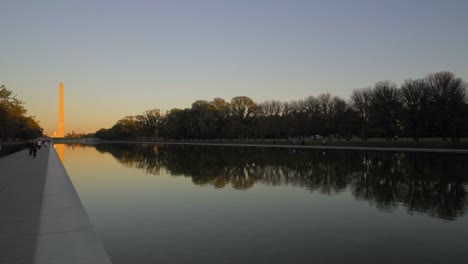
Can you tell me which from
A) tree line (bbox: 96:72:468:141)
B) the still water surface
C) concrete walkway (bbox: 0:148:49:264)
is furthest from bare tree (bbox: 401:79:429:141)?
concrete walkway (bbox: 0:148:49:264)

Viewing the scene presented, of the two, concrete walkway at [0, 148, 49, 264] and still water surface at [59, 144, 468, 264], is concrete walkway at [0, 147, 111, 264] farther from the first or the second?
still water surface at [59, 144, 468, 264]

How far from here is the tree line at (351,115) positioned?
5328 centimetres

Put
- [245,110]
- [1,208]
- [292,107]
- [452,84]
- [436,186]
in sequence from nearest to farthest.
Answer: [1,208], [436,186], [452,84], [292,107], [245,110]

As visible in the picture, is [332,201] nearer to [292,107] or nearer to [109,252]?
[109,252]

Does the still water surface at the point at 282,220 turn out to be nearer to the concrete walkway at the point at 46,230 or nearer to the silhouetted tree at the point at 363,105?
the concrete walkway at the point at 46,230

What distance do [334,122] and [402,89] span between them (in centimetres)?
1476

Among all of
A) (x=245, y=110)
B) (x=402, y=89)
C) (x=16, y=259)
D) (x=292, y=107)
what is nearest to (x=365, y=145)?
(x=402, y=89)

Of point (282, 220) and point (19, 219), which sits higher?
point (19, 219)

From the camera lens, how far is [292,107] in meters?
86.8

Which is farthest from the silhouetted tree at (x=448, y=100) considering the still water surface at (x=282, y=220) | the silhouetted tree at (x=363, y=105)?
the still water surface at (x=282, y=220)

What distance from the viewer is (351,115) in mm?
68375

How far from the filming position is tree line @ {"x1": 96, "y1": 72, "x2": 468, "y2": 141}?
5328 centimetres

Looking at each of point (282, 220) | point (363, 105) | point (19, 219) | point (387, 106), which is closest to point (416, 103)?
point (387, 106)

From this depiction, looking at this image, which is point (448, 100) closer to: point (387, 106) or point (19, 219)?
point (387, 106)
